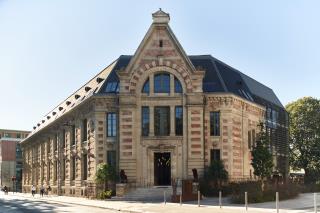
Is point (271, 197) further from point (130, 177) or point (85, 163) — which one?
A: point (85, 163)

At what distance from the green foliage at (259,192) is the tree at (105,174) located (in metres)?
11.2

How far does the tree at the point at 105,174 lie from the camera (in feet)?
173

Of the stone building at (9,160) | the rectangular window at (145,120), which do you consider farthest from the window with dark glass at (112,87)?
the stone building at (9,160)

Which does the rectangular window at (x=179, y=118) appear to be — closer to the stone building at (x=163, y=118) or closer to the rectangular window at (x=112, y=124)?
the stone building at (x=163, y=118)

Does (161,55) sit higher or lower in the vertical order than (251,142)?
higher

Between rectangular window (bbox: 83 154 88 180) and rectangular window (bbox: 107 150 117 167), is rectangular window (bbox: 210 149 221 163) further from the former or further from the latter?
rectangular window (bbox: 83 154 88 180)

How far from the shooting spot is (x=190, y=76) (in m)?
53.7

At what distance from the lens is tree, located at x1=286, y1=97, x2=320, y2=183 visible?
84.1 m

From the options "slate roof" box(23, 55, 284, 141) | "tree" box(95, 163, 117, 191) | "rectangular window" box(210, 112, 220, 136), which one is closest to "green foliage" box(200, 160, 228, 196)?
"rectangular window" box(210, 112, 220, 136)

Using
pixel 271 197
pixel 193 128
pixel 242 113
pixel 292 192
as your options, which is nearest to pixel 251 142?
pixel 242 113

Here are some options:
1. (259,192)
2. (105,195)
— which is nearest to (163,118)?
(105,195)

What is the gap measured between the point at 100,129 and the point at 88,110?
170 inches

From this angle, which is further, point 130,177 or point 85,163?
point 85,163

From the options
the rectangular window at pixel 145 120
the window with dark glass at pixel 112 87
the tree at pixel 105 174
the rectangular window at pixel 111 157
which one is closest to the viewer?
the tree at pixel 105 174
